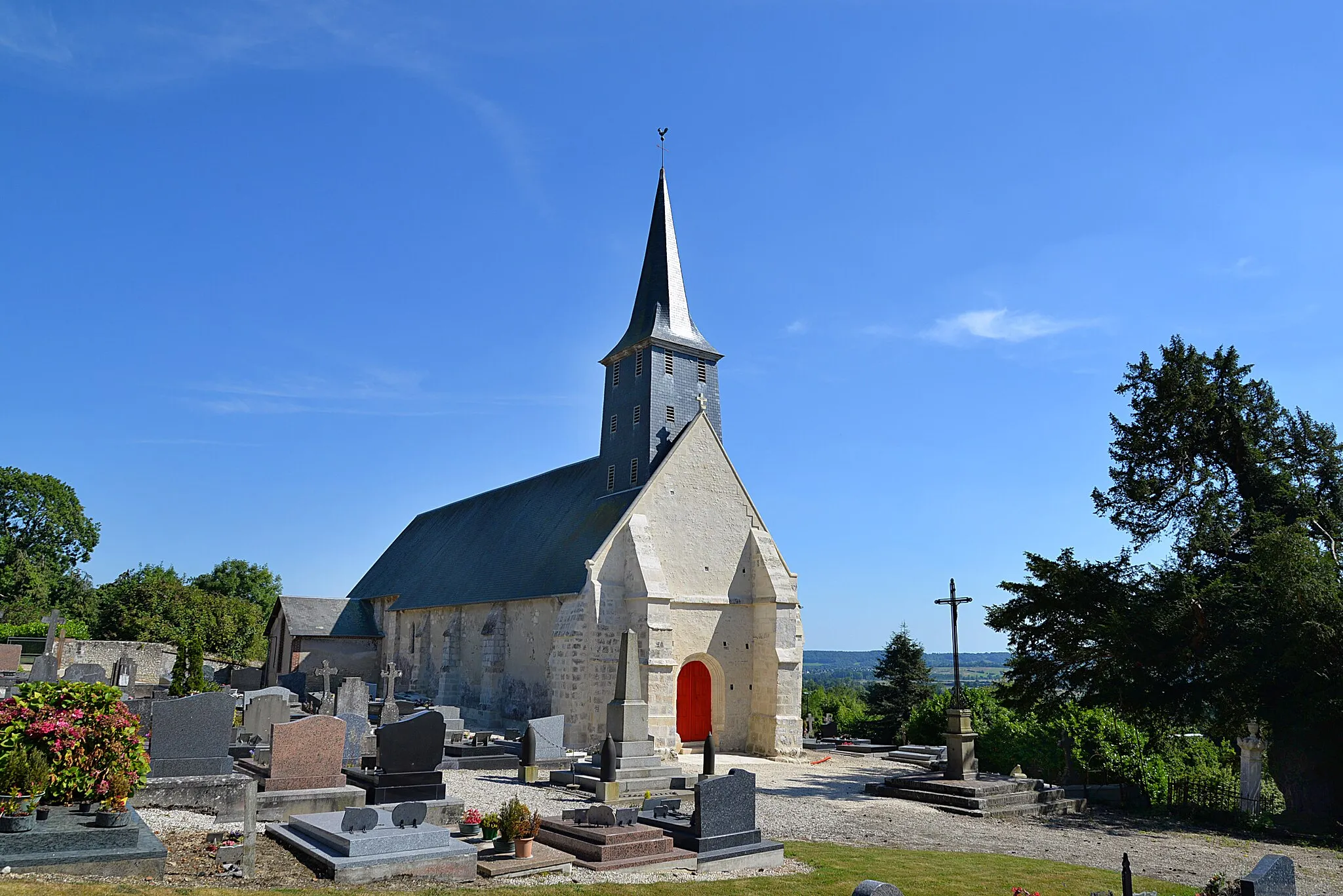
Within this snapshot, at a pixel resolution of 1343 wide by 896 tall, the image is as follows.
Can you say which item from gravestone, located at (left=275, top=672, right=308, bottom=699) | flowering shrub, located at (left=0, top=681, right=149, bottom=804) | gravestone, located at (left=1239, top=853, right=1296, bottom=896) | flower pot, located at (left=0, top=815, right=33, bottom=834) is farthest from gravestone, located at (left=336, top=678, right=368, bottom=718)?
gravestone, located at (left=1239, top=853, right=1296, bottom=896)

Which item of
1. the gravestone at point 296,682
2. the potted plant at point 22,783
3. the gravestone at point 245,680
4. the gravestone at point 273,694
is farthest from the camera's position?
the gravestone at point 296,682

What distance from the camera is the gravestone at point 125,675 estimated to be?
28.6 meters

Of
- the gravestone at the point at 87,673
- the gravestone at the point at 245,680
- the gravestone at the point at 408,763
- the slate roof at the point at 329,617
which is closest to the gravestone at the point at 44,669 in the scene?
the gravestone at the point at 87,673

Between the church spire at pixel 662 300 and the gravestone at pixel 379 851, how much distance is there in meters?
19.6

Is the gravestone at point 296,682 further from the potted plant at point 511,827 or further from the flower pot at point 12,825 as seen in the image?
the flower pot at point 12,825

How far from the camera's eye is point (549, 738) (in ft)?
66.9

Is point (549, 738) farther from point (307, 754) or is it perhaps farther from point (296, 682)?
point (296, 682)

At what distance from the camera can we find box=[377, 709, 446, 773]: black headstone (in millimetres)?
12477

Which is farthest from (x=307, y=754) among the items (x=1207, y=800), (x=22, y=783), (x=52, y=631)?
(x=52, y=631)

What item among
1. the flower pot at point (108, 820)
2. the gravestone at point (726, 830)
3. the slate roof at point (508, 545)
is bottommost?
the gravestone at point (726, 830)

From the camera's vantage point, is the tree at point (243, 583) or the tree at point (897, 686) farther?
the tree at point (243, 583)

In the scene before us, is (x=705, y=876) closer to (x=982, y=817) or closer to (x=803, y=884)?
(x=803, y=884)

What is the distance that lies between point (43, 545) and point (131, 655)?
32.6 meters

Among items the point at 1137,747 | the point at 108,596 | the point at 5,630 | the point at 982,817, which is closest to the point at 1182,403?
the point at 1137,747
